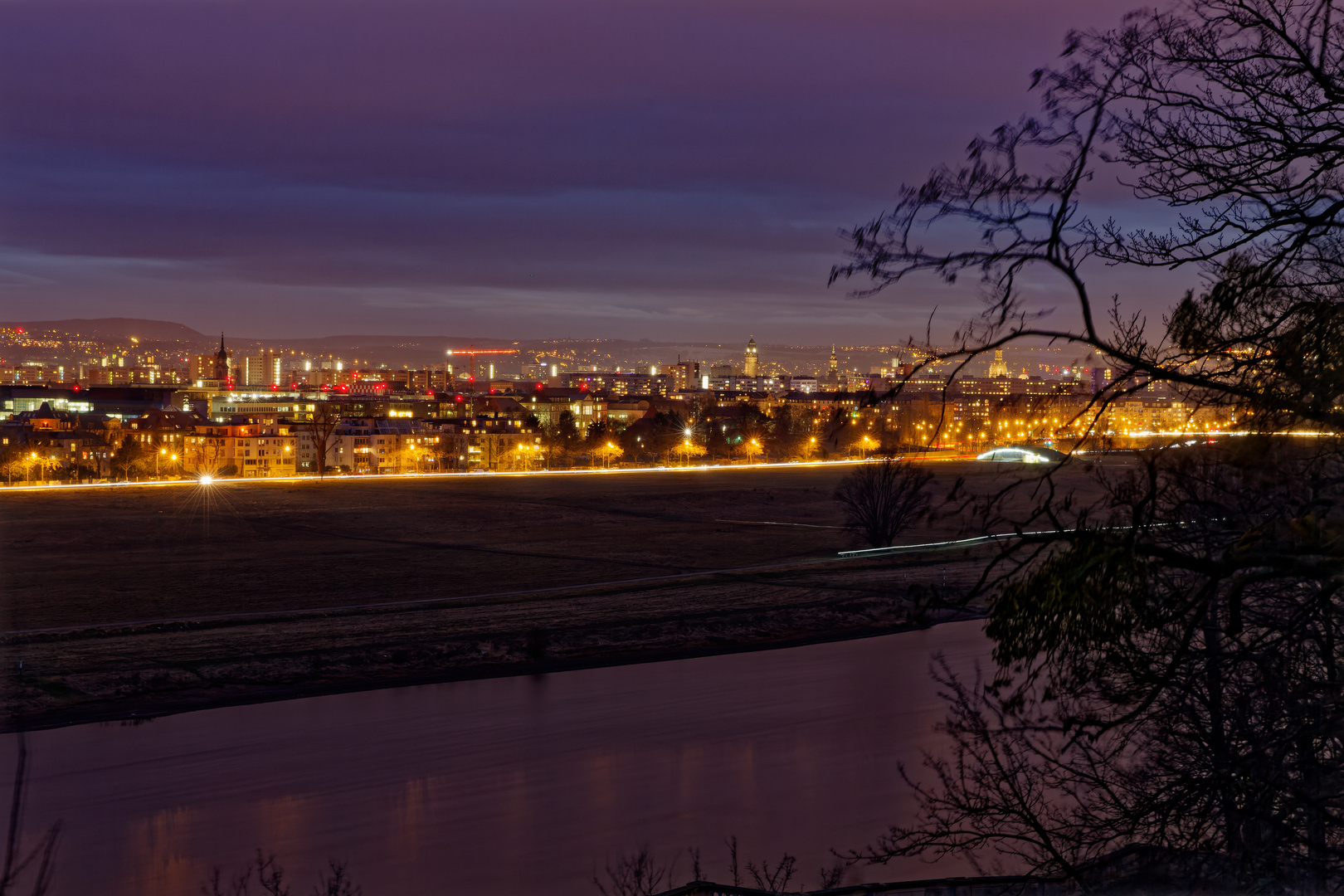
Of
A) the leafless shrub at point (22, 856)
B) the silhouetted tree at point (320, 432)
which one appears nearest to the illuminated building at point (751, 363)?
the silhouetted tree at point (320, 432)

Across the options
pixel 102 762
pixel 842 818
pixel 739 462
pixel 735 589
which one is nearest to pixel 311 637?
pixel 102 762

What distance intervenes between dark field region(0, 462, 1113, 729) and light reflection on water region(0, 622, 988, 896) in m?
1.24

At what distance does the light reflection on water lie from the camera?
8250 millimetres

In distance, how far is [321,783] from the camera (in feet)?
32.4

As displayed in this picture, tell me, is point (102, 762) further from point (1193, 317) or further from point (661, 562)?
point (661, 562)

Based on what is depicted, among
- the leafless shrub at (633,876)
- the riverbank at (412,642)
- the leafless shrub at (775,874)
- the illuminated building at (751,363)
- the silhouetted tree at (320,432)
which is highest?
the illuminated building at (751,363)

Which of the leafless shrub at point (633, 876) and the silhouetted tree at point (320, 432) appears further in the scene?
the silhouetted tree at point (320, 432)

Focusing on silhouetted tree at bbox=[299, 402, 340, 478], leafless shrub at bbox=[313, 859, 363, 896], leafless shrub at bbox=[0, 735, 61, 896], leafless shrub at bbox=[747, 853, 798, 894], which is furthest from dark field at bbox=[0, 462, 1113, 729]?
silhouetted tree at bbox=[299, 402, 340, 478]

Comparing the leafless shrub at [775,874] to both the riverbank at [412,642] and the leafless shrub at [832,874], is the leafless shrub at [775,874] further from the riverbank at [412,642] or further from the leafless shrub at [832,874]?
the riverbank at [412,642]

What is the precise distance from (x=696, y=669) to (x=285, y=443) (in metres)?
48.0

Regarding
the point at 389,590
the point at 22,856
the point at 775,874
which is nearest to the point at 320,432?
the point at 389,590

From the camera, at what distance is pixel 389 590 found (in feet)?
63.1

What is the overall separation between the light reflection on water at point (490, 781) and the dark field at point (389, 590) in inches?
48.7

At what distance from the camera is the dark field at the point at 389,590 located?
13430mm
